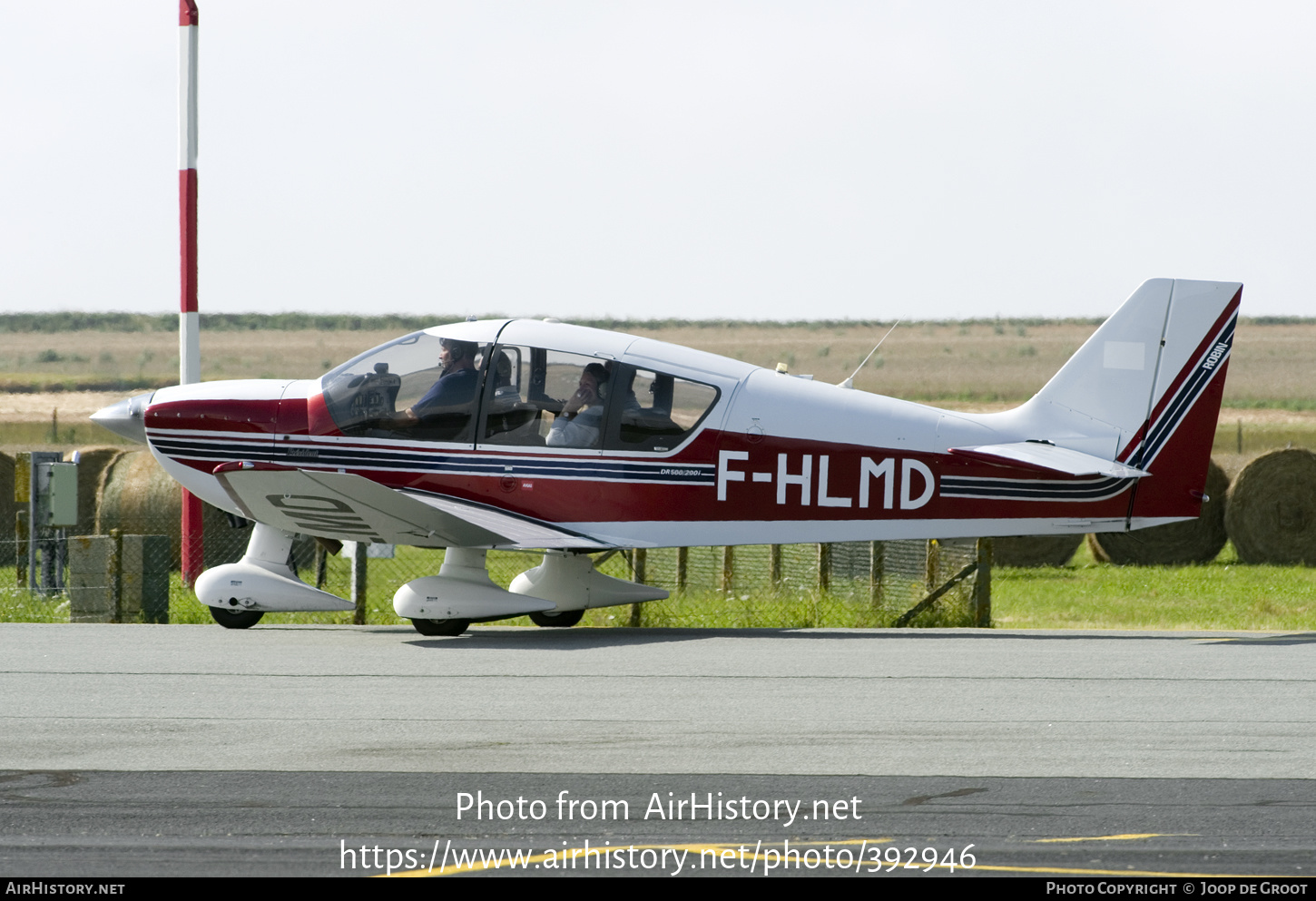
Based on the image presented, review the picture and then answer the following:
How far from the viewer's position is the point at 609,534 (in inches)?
452

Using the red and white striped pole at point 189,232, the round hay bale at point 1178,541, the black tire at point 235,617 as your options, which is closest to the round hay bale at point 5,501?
the red and white striped pole at point 189,232

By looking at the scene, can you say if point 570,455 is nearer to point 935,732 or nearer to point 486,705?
point 486,705

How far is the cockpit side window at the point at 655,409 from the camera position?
37.4 ft

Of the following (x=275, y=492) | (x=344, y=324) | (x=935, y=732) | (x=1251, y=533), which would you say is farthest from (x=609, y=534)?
(x=344, y=324)

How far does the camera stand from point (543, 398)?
11562mm

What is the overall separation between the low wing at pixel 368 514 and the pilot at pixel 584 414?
0.69 metres

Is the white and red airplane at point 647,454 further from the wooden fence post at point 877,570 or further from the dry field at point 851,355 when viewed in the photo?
the dry field at point 851,355

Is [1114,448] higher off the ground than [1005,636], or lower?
higher

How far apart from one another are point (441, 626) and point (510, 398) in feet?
5.94

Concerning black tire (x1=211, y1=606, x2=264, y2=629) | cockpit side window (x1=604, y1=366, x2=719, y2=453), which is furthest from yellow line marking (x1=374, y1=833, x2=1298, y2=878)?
black tire (x1=211, y1=606, x2=264, y2=629)

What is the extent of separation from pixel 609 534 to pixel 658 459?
0.70m

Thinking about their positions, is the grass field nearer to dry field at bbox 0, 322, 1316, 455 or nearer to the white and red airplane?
the white and red airplane

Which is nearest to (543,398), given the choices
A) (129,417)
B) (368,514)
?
(368,514)

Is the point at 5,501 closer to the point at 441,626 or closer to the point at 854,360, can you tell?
the point at 441,626
